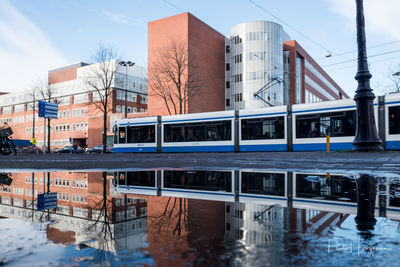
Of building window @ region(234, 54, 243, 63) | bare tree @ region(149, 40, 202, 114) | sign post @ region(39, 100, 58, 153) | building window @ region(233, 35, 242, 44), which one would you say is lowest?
sign post @ region(39, 100, 58, 153)

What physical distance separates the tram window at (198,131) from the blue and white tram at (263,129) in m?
1.05

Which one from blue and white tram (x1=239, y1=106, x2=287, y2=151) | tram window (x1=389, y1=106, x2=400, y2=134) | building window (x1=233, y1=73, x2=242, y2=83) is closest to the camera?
tram window (x1=389, y1=106, x2=400, y2=134)

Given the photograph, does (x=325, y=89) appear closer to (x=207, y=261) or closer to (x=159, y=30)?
(x=159, y=30)

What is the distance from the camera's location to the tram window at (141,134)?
75.2ft

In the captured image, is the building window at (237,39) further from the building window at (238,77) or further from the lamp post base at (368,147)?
the lamp post base at (368,147)

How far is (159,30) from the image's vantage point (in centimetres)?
5038

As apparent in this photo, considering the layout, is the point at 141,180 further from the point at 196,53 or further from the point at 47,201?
the point at 196,53

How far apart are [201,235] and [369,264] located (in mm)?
564

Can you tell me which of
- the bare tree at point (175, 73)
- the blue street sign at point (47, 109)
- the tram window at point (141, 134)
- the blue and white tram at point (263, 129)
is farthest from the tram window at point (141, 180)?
the blue street sign at point (47, 109)

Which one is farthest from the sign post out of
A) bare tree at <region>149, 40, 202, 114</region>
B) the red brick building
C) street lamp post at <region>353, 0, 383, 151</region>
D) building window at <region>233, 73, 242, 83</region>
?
street lamp post at <region>353, 0, 383, 151</region>

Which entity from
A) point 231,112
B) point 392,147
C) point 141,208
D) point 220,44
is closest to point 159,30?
point 220,44

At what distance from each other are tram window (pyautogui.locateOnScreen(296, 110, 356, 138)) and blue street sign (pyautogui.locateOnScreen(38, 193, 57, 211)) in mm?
16105

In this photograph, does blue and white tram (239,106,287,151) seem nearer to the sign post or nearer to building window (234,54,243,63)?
the sign post

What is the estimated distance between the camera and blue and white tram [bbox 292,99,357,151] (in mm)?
16125
